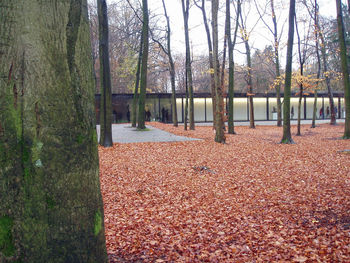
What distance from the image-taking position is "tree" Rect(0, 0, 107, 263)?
164 centimetres

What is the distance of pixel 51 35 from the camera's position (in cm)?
170

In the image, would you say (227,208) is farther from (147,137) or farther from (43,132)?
(147,137)

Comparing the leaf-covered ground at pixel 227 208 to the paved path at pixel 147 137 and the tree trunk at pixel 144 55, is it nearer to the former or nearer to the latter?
the paved path at pixel 147 137

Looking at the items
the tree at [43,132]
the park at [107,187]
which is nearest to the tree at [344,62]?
the park at [107,187]

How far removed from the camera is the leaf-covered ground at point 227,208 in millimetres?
3291

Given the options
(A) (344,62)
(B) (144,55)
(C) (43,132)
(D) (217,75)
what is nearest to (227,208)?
(C) (43,132)

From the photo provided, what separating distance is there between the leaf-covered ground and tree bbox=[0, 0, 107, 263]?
1440 mm

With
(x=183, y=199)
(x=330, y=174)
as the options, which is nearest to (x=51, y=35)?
(x=183, y=199)

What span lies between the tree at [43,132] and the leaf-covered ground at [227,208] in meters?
1.44

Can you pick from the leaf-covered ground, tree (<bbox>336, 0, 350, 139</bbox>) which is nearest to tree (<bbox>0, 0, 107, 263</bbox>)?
the leaf-covered ground

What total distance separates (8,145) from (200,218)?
3.41m

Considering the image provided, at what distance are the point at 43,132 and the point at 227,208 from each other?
388cm

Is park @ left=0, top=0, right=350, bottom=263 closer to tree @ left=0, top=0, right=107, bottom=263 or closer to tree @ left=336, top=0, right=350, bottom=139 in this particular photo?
tree @ left=0, top=0, right=107, bottom=263

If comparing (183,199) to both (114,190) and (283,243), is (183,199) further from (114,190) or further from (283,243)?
(283,243)
